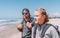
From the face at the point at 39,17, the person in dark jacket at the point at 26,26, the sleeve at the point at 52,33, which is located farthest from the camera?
the person in dark jacket at the point at 26,26

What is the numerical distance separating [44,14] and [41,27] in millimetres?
227

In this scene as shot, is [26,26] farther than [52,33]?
Yes

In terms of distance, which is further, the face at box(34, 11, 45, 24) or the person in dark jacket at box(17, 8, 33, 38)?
the person in dark jacket at box(17, 8, 33, 38)

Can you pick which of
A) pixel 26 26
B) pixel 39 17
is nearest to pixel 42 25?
pixel 39 17

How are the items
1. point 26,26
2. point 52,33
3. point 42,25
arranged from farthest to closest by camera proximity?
point 26,26, point 42,25, point 52,33

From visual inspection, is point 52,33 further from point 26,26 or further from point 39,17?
point 26,26

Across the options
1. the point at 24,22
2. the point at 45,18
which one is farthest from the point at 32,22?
the point at 45,18

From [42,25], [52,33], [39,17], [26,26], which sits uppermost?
[39,17]

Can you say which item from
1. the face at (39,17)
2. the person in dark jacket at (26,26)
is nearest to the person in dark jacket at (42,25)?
the face at (39,17)

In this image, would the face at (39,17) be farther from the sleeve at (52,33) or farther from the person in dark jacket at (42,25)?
the sleeve at (52,33)

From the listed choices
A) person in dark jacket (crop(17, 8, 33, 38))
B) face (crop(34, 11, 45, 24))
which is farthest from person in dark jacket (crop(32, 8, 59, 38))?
person in dark jacket (crop(17, 8, 33, 38))

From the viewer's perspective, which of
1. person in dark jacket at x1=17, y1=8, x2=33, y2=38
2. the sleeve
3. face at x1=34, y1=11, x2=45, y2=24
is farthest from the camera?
person in dark jacket at x1=17, y1=8, x2=33, y2=38

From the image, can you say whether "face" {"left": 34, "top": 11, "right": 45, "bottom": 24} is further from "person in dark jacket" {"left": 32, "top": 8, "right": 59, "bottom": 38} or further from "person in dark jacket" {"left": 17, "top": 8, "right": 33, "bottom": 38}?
"person in dark jacket" {"left": 17, "top": 8, "right": 33, "bottom": 38}

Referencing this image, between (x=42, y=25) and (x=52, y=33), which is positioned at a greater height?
(x=42, y=25)
